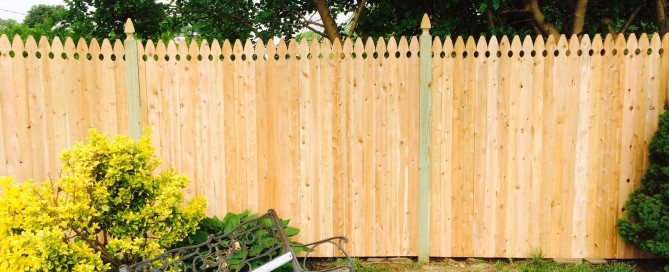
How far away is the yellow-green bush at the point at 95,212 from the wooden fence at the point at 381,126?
864 mm

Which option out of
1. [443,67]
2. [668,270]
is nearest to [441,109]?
[443,67]

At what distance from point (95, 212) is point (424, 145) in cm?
265

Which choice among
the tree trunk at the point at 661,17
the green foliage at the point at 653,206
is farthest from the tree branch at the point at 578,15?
the green foliage at the point at 653,206

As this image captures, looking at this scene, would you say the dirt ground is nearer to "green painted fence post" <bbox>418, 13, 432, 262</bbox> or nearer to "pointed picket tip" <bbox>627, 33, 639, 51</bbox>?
"green painted fence post" <bbox>418, 13, 432, 262</bbox>

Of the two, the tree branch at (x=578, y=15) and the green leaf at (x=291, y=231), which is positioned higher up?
the tree branch at (x=578, y=15)

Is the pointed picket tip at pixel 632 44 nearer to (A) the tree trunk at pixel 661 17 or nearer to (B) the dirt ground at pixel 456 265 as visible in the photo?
(A) the tree trunk at pixel 661 17

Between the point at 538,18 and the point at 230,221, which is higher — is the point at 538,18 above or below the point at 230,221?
above


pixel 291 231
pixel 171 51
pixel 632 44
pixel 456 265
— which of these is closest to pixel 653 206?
pixel 632 44

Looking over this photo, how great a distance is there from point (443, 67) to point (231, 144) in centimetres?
196

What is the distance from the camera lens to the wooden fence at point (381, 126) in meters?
4.31

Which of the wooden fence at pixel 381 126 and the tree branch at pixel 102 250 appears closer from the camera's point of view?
the tree branch at pixel 102 250

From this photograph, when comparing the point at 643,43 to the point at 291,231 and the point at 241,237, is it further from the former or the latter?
the point at 241,237

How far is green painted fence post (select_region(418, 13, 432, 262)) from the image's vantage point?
4348 millimetres

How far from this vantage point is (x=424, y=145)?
4461 millimetres
